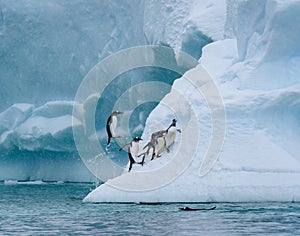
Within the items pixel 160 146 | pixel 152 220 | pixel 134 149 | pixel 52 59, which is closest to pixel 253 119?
pixel 160 146

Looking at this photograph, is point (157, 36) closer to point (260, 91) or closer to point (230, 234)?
point (260, 91)

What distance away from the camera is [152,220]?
13891 millimetres

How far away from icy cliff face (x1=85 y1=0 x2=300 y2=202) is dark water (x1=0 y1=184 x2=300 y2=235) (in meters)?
0.35

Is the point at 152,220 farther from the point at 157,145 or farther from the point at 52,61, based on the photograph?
the point at 52,61

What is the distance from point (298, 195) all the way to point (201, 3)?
1029 centimetres

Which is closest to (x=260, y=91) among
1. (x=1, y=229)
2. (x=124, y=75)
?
(x=1, y=229)

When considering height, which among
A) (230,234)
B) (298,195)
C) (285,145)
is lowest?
(230,234)

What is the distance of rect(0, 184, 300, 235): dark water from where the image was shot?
1234 centimetres

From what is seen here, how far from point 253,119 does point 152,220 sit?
4.59 meters

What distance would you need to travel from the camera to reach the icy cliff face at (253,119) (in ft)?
53.0

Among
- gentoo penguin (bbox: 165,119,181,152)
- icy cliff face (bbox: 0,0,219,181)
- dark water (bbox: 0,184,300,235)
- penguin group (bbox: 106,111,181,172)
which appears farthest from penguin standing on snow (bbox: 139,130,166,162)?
icy cliff face (bbox: 0,0,219,181)

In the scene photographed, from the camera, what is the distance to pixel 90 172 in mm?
31812

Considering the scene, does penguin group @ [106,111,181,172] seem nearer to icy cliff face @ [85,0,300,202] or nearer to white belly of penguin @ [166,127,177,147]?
white belly of penguin @ [166,127,177,147]

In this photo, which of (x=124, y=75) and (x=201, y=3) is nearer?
(x=201, y=3)
